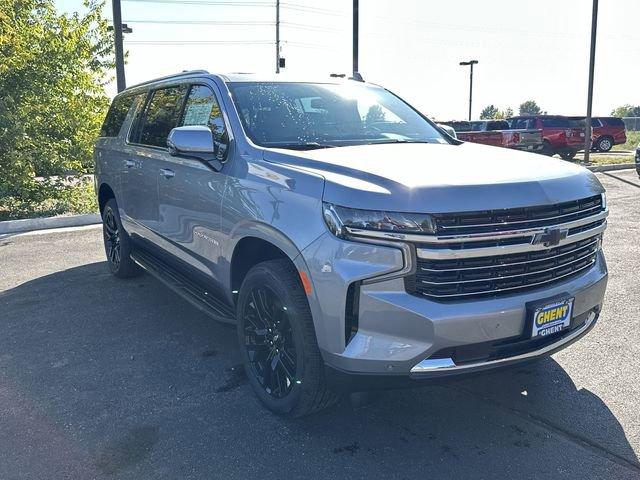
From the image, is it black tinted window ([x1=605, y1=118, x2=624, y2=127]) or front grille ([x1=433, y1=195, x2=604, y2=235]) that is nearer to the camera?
front grille ([x1=433, y1=195, x2=604, y2=235])

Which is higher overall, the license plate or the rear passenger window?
the rear passenger window

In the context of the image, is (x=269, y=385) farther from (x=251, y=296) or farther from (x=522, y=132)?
(x=522, y=132)

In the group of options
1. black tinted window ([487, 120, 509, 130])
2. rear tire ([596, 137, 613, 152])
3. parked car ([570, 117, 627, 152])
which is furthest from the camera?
rear tire ([596, 137, 613, 152])

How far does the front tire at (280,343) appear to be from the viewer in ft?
9.21

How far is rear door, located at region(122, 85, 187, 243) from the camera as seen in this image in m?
4.54

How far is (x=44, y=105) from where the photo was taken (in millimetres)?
10008

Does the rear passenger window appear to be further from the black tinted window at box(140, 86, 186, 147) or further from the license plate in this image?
Result: the license plate

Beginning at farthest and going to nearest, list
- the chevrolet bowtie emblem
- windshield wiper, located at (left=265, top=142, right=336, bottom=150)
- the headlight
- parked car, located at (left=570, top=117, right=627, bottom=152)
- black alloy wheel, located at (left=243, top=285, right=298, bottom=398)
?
parked car, located at (left=570, top=117, right=627, bottom=152), windshield wiper, located at (left=265, top=142, right=336, bottom=150), black alloy wheel, located at (left=243, top=285, right=298, bottom=398), the chevrolet bowtie emblem, the headlight

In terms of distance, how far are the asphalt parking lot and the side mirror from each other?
1450 mm

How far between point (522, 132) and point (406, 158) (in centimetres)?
1976

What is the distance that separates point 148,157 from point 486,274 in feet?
10.6

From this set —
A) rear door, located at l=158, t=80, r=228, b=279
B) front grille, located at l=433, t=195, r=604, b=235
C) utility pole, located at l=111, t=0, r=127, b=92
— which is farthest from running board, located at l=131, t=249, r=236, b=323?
utility pole, located at l=111, t=0, r=127, b=92

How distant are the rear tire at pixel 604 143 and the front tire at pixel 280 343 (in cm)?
3120

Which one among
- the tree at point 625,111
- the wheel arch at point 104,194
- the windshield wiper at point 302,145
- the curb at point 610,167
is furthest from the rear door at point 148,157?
the tree at point 625,111
